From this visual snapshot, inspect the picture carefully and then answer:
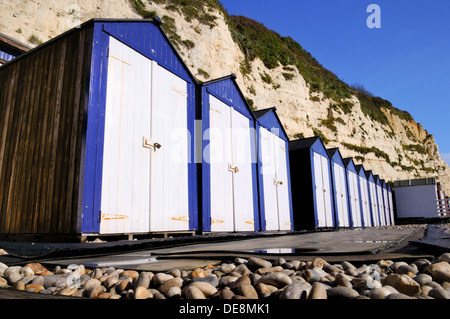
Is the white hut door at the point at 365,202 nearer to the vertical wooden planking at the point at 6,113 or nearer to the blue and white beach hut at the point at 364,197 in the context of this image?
the blue and white beach hut at the point at 364,197

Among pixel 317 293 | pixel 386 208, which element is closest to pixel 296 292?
pixel 317 293

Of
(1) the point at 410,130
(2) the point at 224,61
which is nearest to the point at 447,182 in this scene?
(1) the point at 410,130

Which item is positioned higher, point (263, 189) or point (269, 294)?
point (263, 189)

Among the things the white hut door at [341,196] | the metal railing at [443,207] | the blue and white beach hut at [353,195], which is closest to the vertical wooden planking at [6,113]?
the white hut door at [341,196]

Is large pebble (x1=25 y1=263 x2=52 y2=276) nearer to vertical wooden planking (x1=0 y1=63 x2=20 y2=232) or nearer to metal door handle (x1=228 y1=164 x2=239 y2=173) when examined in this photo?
vertical wooden planking (x1=0 y1=63 x2=20 y2=232)

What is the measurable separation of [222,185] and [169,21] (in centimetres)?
1205

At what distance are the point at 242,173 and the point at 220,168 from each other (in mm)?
1136

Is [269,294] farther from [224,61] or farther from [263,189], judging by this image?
[224,61]

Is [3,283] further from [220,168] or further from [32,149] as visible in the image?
[220,168]

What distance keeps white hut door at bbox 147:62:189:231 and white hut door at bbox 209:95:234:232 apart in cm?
94

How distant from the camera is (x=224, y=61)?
18.0 meters

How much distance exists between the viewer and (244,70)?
794 inches
